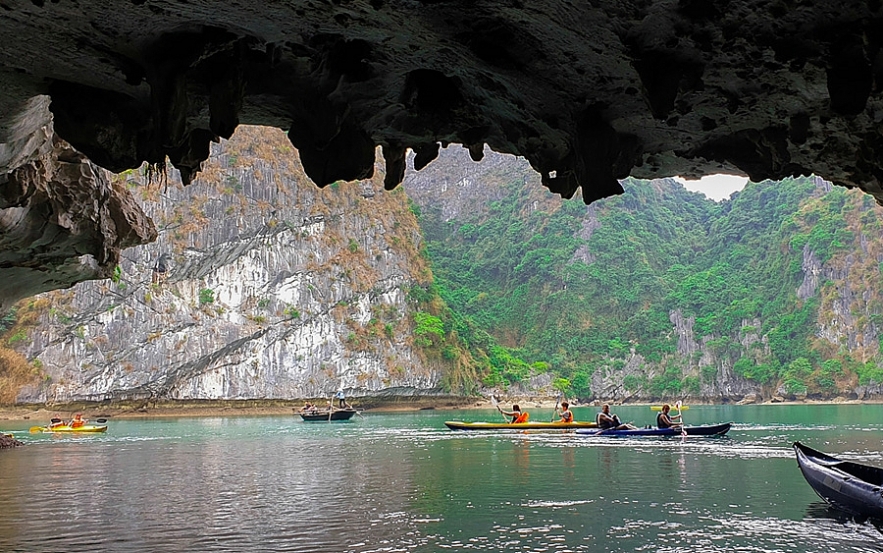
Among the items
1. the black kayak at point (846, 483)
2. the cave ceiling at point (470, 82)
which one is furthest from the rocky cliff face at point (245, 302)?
the cave ceiling at point (470, 82)

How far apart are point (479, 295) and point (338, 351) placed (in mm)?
51447

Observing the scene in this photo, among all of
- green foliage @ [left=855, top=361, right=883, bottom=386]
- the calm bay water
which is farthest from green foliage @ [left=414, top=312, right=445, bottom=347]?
the calm bay water

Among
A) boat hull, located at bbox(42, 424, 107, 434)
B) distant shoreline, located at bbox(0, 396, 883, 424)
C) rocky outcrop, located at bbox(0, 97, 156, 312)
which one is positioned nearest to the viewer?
rocky outcrop, located at bbox(0, 97, 156, 312)

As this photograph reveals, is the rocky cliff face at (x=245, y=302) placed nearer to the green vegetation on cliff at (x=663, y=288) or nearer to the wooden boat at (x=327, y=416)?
the green vegetation on cliff at (x=663, y=288)

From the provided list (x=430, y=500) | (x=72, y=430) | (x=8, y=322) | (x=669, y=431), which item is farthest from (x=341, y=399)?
(x=430, y=500)

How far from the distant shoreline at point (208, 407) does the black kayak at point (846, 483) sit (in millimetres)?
50303

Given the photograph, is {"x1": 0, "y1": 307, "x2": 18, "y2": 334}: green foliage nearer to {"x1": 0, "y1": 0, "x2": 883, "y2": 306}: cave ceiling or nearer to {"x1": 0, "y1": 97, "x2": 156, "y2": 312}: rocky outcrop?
Result: {"x1": 0, "y1": 97, "x2": 156, "y2": 312}: rocky outcrop

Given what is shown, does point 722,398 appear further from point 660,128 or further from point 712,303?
point 660,128

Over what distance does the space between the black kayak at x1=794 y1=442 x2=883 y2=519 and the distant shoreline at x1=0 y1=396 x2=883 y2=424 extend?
5030cm

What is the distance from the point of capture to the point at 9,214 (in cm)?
940

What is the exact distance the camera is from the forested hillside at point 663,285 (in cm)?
9594

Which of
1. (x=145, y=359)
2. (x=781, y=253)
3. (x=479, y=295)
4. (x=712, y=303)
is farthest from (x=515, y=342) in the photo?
(x=145, y=359)

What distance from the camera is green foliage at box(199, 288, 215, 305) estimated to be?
66062mm

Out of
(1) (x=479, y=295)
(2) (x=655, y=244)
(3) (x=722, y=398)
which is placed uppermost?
(2) (x=655, y=244)
